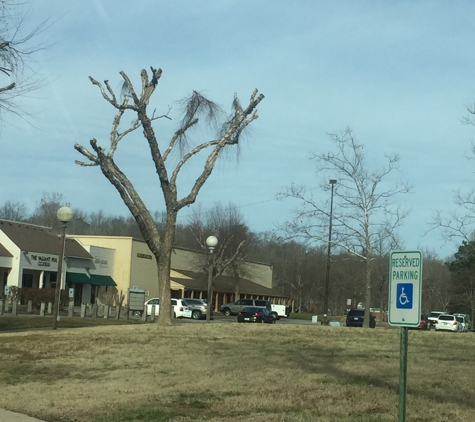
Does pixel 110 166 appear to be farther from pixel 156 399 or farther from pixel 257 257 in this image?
pixel 257 257

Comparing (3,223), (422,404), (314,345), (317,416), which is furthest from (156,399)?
(3,223)

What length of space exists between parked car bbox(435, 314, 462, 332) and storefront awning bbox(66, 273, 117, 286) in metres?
27.8

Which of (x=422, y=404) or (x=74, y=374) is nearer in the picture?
(x=422, y=404)

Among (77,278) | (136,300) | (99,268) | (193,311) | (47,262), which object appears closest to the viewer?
(136,300)

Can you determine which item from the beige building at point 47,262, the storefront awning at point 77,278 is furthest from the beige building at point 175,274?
the storefront awning at point 77,278

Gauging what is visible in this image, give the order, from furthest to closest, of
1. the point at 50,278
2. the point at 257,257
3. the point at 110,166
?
1. the point at 257,257
2. the point at 50,278
3. the point at 110,166

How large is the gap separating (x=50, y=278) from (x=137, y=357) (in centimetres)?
4371

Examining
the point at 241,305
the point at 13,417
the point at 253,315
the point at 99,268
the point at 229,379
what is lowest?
the point at 13,417

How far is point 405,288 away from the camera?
220 inches

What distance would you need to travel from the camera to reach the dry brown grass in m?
8.53

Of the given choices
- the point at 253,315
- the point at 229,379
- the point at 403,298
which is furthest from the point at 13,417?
the point at 253,315

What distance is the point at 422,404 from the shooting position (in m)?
8.69

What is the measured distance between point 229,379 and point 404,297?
5784mm

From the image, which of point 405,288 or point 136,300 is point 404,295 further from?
point 136,300
